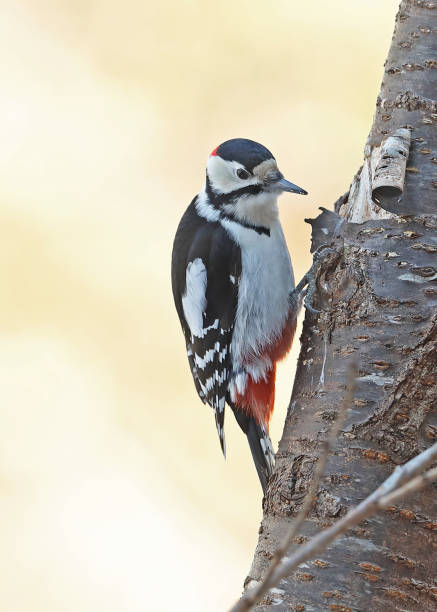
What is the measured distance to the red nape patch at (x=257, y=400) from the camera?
291cm

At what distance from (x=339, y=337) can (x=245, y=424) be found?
0.95 metres

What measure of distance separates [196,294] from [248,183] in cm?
45

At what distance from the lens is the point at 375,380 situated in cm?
192

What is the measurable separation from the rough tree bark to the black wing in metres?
0.62

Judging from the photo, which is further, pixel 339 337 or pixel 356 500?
pixel 339 337

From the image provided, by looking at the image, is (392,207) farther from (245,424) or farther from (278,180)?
(245,424)

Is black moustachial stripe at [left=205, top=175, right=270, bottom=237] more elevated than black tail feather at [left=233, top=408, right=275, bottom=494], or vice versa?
black moustachial stripe at [left=205, top=175, right=270, bottom=237]

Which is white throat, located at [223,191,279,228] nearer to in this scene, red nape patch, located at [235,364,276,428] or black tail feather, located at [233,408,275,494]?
red nape patch, located at [235,364,276,428]

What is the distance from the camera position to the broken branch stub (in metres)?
2.13

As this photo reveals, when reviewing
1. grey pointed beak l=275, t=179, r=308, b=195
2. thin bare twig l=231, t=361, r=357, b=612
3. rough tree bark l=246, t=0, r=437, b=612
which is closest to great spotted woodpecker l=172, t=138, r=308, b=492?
grey pointed beak l=275, t=179, r=308, b=195

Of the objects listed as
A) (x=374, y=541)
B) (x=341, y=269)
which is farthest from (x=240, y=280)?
(x=374, y=541)

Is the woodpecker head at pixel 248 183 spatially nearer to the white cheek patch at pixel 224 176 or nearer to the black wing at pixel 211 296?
the white cheek patch at pixel 224 176

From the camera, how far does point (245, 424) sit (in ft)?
9.68

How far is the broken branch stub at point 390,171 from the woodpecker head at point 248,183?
0.62 m
